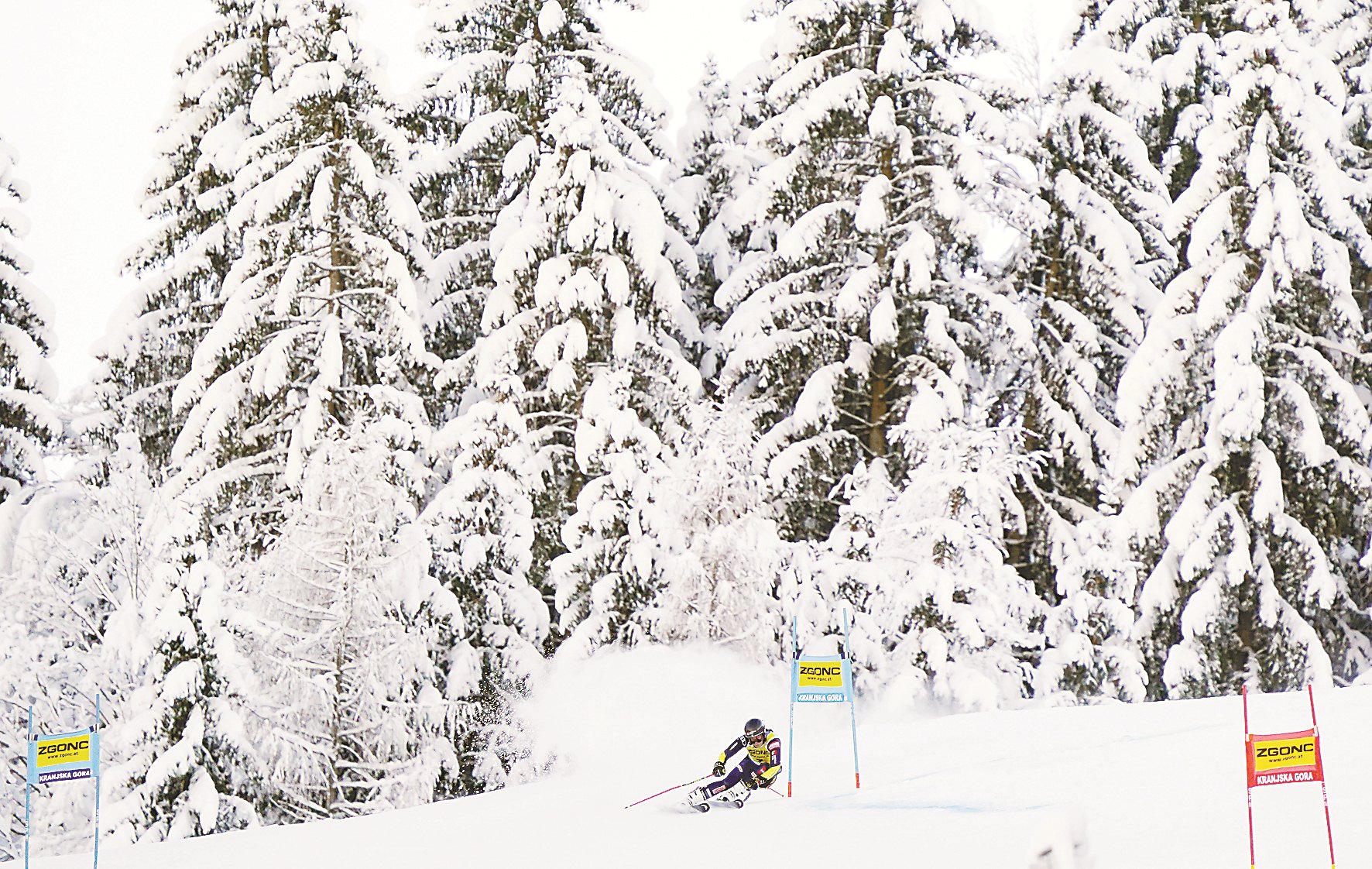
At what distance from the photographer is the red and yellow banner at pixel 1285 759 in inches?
392

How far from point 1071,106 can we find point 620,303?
7.96m

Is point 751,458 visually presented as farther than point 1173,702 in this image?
Yes

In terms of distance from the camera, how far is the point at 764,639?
849 inches

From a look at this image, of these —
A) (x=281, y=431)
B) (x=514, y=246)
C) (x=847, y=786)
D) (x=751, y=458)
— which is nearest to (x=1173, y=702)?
(x=847, y=786)

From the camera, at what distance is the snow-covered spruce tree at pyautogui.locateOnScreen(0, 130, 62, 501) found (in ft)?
85.0

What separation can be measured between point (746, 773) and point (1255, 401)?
1125 cm

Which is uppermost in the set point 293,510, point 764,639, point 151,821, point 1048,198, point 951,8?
point 951,8

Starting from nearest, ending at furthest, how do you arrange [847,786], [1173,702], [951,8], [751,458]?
[847,786]
[1173,702]
[751,458]
[951,8]

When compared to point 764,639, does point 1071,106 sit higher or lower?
higher

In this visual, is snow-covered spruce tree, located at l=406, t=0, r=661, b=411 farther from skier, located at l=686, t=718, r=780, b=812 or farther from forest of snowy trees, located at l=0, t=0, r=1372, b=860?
skier, located at l=686, t=718, r=780, b=812

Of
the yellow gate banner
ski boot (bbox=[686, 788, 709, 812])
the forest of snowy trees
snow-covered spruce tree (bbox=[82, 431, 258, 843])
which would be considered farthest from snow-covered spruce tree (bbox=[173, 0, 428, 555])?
the yellow gate banner

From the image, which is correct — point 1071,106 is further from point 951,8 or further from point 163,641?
point 163,641

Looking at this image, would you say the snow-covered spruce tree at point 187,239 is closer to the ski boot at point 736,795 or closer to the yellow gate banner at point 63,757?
the yellow gate banner at point 63,757

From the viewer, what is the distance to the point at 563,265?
24297 millimetres
